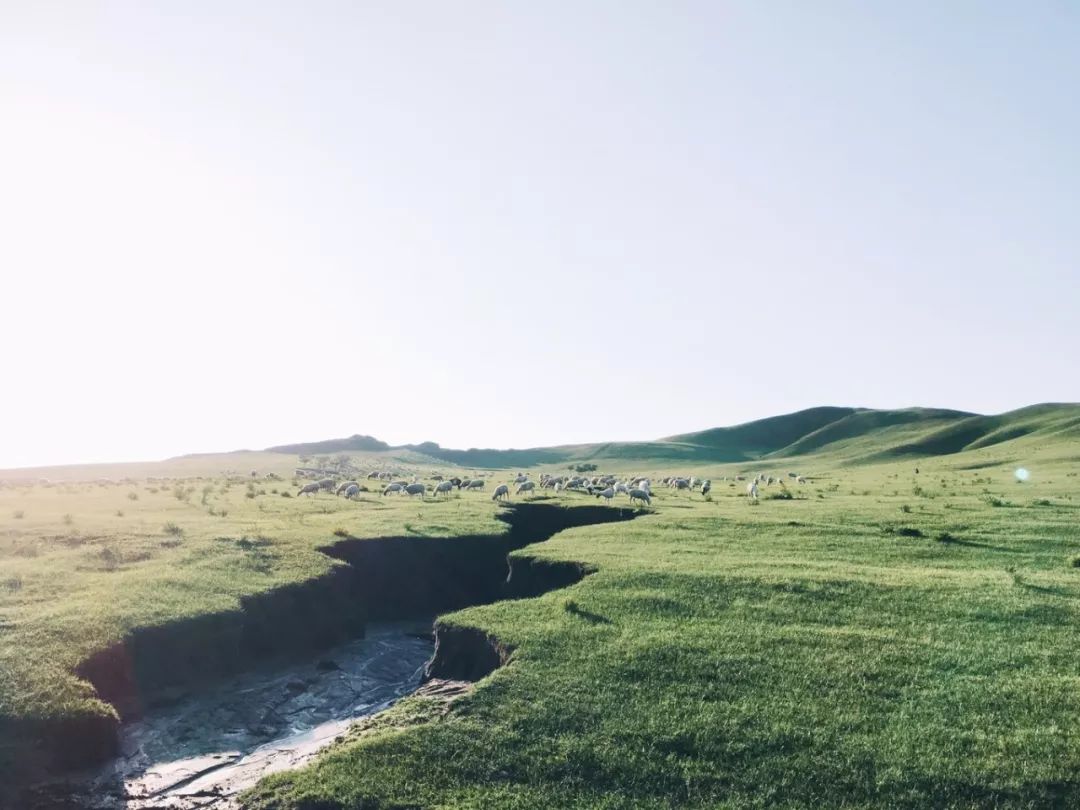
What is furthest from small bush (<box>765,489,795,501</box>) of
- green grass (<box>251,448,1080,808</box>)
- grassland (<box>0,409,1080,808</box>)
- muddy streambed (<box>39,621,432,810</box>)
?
muddy streambed (<box>39,621,432,810</box>)

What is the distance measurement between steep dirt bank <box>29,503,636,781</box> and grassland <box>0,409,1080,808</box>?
67 cm

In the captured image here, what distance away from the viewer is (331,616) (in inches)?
1188

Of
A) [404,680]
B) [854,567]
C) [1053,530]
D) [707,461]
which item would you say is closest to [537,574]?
[404,680]

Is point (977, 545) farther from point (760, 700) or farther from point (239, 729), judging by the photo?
point (239, 729)

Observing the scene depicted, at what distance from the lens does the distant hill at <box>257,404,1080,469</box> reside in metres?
115

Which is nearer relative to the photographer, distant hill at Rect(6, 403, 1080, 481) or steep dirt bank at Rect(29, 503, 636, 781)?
steep dirt bank at Rect(29, 503, 636, 781)

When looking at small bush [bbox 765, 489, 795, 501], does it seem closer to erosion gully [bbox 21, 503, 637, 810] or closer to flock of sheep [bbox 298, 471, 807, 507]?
flock of sheep [bbox 298, 471, 807, 507]

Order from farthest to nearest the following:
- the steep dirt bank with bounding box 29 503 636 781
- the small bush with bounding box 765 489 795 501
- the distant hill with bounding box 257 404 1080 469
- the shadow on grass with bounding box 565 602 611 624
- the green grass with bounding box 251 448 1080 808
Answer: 1. the distant hill with bounding box 257 404 1080 469
2. the small bush with bounding box 765 489 795 501
3. the shadow on grass with bounding box 565 602 611 624
4. the steep dirt bank with bounding box 29 503 636 781
5. the green grass with bounding box 251 448 1080 808

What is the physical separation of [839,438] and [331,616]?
473ft

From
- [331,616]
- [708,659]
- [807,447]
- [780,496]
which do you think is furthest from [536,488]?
[807,447]

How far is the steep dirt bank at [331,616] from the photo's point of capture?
2118 centimetres

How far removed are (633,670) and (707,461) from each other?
146m

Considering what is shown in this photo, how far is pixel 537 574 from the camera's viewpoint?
98.9 ft

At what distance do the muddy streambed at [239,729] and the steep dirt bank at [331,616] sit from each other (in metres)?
0.70
